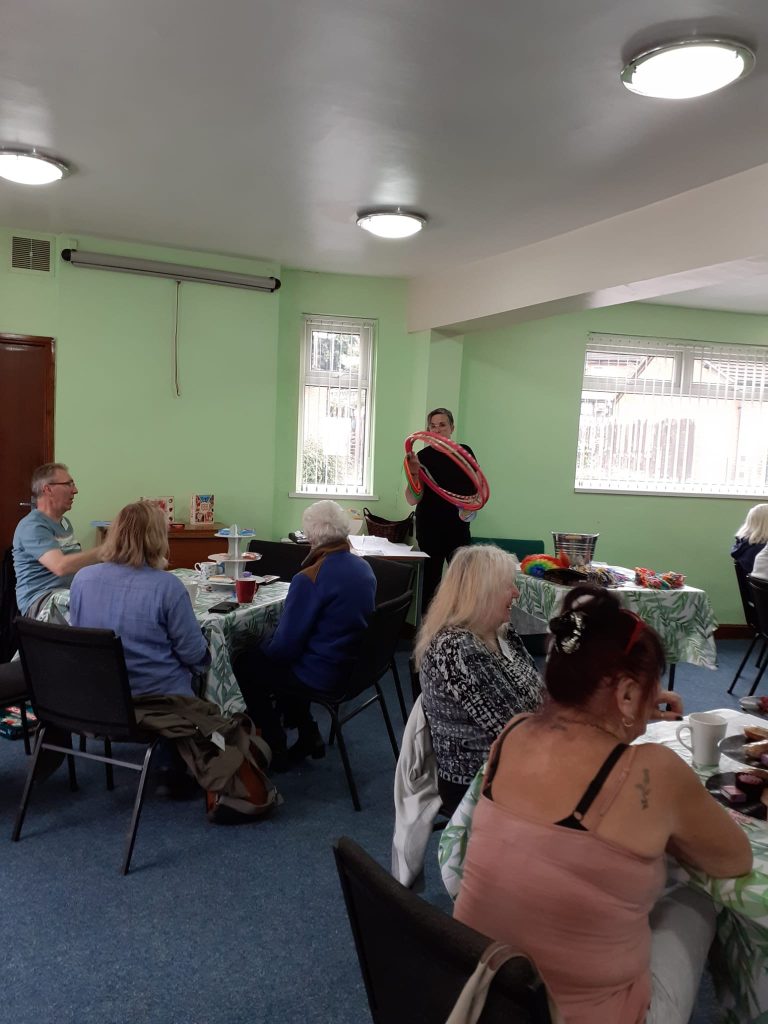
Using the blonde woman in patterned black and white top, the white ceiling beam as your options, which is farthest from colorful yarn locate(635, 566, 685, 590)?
the blonde woman in patterned black and white top

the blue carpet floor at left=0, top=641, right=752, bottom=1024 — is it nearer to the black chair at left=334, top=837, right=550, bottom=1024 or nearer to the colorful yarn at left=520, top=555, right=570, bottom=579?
the black chair at left=334, top=837, right=550, bottom=1024

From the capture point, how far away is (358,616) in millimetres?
3102

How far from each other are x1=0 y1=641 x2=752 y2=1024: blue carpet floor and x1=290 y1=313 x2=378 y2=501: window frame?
2874 millimetres

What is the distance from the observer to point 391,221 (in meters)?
4.17

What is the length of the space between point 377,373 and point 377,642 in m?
3.16

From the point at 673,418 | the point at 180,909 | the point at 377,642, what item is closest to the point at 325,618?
the point at 377,642

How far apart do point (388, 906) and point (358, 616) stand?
203 cm

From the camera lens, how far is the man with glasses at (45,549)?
11.0ft

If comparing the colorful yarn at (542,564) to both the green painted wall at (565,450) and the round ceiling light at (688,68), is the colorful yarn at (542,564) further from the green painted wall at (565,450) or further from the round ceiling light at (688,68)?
the round ceiling light at (688,68)

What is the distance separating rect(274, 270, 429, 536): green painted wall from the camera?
5750mm

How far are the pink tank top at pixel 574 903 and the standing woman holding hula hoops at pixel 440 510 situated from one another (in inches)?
150

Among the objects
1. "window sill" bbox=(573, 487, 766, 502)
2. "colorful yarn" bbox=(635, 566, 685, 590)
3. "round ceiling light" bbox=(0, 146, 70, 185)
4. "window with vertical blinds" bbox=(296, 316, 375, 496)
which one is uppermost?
"round ceiling light" bbox=(0, 146, 70, 185)

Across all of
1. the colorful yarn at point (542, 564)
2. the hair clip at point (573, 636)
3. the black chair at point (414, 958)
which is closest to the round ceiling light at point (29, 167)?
the colorful yarn at point (542, 564)

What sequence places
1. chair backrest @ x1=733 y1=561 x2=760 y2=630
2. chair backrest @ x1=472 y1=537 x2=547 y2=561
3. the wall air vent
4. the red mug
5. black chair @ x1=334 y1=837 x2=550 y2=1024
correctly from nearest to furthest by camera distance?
black chair @ x1=334 y1=837 x2=550 y2=1024
the red mug
chair backrest @ x1=733 y1=561 x2=760 y2=630
the wall air vent
chair backrest @ x1=472 y1=537 x2=547 y2=561
